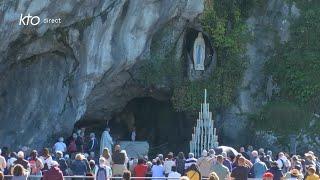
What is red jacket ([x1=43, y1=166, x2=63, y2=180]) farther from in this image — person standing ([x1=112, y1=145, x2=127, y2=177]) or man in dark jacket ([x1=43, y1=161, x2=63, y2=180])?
person standing ([x1=112, y1=145, x2=127, y2=177])

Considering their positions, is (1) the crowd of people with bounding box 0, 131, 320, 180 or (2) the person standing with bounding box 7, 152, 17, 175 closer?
(1) the crowd of people with bounding box 0, 131, 320, 180

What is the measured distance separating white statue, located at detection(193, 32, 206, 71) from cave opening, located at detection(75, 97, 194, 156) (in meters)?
2.19

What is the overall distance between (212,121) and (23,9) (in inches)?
278

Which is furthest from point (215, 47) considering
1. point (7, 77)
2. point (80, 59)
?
point (7, 77)

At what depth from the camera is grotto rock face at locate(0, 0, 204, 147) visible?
30109mm

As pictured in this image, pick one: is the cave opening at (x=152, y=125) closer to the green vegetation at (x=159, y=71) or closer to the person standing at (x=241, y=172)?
the green vegetation at (x=159, y=71)

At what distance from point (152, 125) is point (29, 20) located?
8089 mm

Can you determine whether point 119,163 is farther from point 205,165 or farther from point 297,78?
point 297,78

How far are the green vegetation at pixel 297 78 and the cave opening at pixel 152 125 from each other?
320 centimetres

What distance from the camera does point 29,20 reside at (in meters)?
28.9

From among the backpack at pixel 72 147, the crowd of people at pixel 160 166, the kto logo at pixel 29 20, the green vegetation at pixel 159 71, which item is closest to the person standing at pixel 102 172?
the crowd of people at pixel 160 166

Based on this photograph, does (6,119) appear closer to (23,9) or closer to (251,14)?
(23,9)

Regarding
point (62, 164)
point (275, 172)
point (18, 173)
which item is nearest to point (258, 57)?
point (62, 164)

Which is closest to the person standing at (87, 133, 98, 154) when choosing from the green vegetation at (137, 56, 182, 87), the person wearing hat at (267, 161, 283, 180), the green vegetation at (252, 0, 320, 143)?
the green vegetation at (137, 56, 182, 87)
